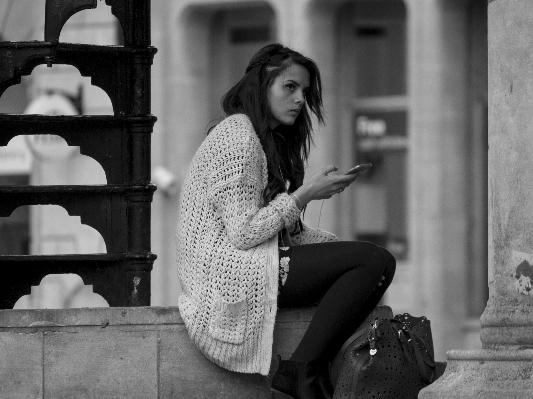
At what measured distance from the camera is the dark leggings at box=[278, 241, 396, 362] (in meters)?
6.32

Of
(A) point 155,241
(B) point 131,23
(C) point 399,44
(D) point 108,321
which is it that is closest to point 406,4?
(C) point 399,44

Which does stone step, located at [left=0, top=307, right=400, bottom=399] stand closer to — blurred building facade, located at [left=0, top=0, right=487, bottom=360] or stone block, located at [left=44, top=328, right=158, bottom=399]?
stone block, located at [left=44, top=328, right=158, bottom=399]

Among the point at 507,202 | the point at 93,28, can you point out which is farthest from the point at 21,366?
the point at 93,28

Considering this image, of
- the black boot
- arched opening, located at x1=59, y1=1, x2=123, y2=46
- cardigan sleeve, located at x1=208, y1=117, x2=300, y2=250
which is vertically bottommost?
the black boot

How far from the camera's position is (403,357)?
621 centimetres

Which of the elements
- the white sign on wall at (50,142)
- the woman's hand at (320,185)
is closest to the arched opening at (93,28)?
the white sign on wall at (50,142)

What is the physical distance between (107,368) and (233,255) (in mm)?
712

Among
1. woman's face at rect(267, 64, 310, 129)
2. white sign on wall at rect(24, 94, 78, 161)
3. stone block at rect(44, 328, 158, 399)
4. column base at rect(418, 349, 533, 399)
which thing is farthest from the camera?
white sign on wall at rect(24, 94, 78, 161)

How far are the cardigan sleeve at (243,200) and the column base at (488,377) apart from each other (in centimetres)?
92

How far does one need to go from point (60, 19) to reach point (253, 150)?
3.85 feet

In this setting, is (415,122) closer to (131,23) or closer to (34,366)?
(131,23)

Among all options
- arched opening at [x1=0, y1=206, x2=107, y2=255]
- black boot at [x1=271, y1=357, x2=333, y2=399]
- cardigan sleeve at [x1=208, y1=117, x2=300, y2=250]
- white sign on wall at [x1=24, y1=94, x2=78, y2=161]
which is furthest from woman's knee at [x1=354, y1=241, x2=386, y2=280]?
white sign on wall at [x1=24, y1=94, x2=78, y2=161]

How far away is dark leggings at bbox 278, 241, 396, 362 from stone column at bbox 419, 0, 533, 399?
1.41ft

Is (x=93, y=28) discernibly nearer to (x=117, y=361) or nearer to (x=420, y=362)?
(x=117, y=361)
